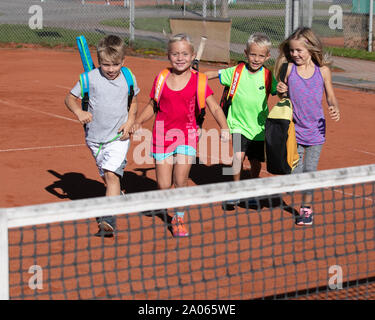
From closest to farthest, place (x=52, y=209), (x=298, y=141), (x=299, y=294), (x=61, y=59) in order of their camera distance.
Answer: (x=52, y=209) → (x=299, y=294) → (x=298, y=141) → (x=61, y=59)

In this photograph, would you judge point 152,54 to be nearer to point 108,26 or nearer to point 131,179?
point 108,26

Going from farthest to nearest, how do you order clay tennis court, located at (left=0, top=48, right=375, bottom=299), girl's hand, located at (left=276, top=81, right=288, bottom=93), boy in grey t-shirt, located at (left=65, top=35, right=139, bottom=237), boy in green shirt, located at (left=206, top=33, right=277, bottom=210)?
clay tennis court, located at (left=0, top=48, right=375, bottom=299)
boy in green shirt, located at (left=206, top=33, right=277, bottom=210)
girl's hand, located at (left=276, top=81, right=288, bottom=93)
boy in grey t-shirt, located at (left=65, top=35, right=139, bottom=237)

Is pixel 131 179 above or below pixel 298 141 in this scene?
below

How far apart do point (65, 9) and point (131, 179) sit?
81.0ft

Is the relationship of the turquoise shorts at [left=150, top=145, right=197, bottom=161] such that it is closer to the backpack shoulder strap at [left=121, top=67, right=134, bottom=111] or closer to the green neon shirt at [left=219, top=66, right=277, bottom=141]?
→ the backpack shoulder strap at [left=121, top=67, right=134, bottom=111]

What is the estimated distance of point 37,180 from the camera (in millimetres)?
9773

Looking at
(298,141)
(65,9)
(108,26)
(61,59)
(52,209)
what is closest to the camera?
(52,209)

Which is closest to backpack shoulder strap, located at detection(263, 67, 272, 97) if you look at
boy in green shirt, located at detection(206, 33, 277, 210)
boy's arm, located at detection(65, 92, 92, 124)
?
boy in green shirt, located at detection(206, 33, 277, 210)

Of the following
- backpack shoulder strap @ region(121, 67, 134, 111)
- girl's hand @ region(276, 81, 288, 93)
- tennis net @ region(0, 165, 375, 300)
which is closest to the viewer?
tennis net @ region(0, 165, 375, 300)

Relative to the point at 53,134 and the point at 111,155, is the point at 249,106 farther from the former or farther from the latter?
the point at 53,134

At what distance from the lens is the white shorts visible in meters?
7.73

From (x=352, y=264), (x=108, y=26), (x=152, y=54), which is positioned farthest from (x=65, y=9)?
(x=352, y=264)

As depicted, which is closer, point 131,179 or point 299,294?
point 299,294
